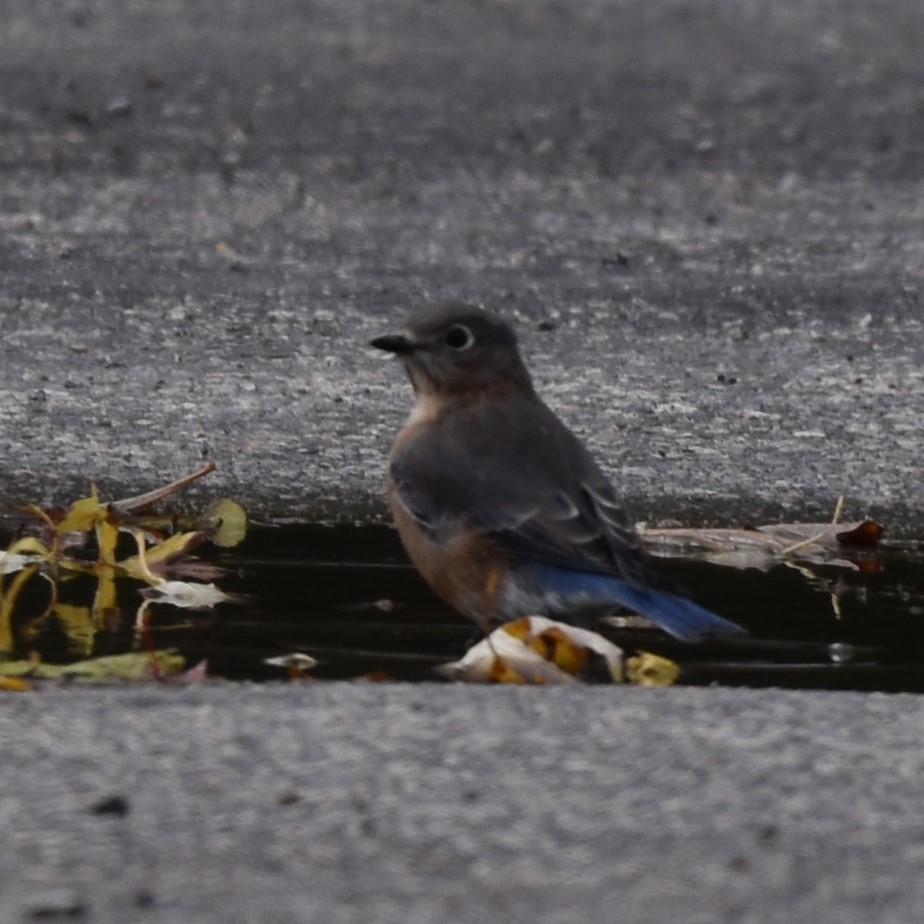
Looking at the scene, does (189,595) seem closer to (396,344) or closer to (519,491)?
(519,491)

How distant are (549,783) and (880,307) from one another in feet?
18.1

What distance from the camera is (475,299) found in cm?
907

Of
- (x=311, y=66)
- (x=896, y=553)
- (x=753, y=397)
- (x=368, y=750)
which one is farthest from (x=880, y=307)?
(x=368, y=750)

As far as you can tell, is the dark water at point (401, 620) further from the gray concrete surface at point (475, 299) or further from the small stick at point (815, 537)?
the gray concrete surface at point (475, 299)

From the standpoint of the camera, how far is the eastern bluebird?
5258mm

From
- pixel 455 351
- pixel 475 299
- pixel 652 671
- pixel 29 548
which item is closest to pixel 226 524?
pixel 29 548

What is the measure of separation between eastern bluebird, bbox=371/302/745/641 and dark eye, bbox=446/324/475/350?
42 millimetres

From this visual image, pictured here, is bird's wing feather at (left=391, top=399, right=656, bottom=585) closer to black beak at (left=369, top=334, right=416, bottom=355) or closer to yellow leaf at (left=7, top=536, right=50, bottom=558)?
black beak at (left=369, top=334, right=416, bottom=355)

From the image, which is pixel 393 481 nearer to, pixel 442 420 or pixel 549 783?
pixel 442 420

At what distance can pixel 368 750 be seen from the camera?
3967mm

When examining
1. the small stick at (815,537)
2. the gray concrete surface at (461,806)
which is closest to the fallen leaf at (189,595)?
the gray concrete surface at (461,806)

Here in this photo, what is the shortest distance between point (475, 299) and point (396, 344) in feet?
9.88

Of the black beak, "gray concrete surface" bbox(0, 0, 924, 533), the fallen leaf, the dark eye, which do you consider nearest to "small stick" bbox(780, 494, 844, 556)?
"gray concrete surface" bbox(0, 0, 924, 533)

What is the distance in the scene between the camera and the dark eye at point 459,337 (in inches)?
242
